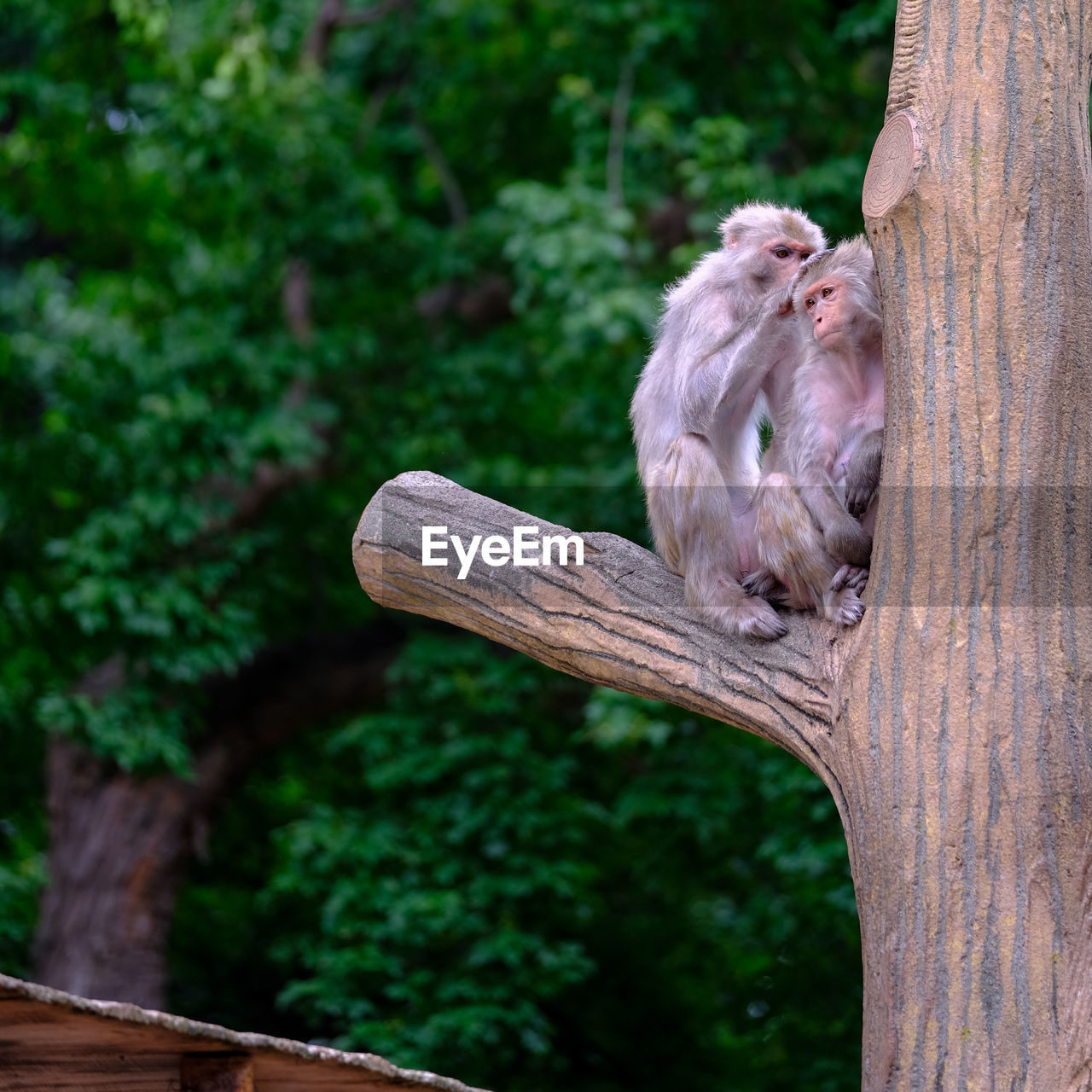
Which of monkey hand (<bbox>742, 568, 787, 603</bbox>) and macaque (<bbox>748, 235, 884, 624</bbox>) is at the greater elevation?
macaque (<bbox>748, 235, 884, 624</bbox>)

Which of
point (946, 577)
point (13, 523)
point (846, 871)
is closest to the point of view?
point (946, 577)

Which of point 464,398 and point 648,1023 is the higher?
point 464,398

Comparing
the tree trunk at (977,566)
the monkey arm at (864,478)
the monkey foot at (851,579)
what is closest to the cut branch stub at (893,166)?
the tree trunk at (977,566)

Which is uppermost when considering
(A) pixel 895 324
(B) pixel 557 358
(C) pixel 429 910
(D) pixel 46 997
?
(B) pixel 557 358

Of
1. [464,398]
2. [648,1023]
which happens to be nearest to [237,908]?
[648,1023]

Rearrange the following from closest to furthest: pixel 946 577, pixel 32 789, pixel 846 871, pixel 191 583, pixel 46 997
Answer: pixel 46 997 → pixel 946 577 → pixel 846 871 → pixel 191 583 → pixel 32 789

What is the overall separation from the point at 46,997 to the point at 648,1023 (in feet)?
25.0

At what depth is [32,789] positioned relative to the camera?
10.6 m

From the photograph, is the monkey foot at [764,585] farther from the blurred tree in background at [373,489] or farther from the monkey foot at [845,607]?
the blurred tree in background at [373,489]

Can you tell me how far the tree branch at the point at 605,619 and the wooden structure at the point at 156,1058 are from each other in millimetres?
1030

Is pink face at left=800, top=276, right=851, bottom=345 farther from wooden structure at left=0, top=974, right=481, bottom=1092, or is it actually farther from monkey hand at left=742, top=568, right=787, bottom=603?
wooden structure at left=0, top=974, right=481, bottom=1092

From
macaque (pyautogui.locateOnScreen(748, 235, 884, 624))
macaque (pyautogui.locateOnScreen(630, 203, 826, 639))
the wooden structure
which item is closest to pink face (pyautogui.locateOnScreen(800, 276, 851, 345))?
macaque (pyautogui.locateOnScreen(748, 235, 884, 624))

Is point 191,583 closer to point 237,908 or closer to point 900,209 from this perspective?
point 237,908

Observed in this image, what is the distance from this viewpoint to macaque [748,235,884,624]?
11.1ft
